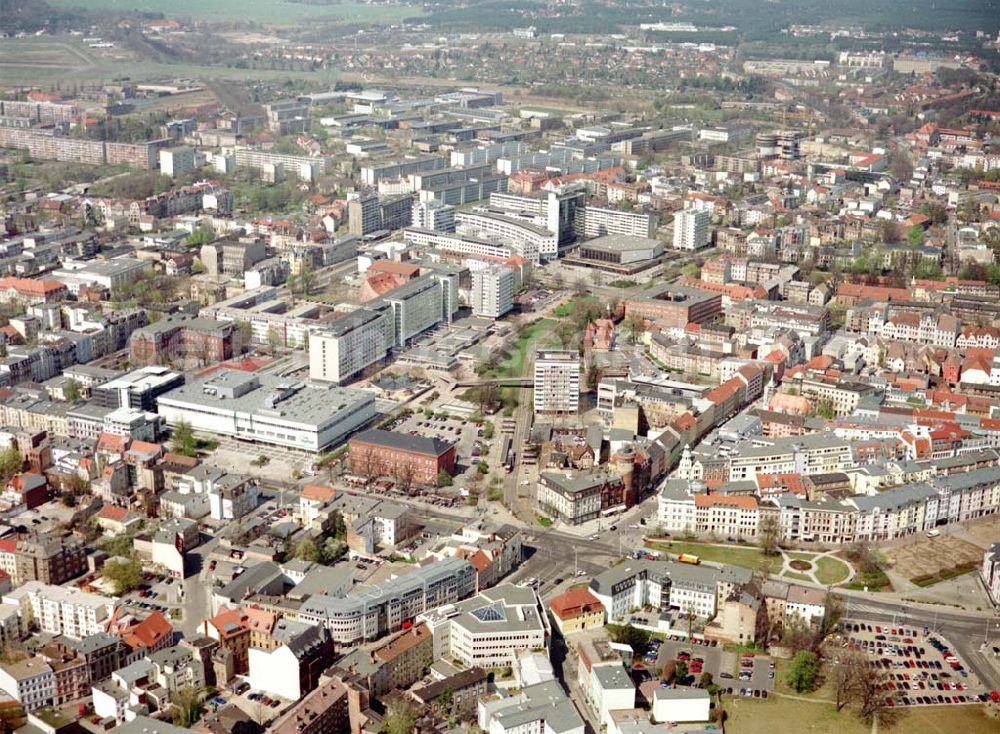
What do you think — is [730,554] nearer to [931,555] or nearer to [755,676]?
[931,555]

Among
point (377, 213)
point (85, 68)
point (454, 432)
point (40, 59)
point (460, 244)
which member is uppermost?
point (40, 59)

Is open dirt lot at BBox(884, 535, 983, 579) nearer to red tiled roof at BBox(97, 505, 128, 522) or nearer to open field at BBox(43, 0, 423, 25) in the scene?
red tiled roof at BBox(97, 505, 128, 522)

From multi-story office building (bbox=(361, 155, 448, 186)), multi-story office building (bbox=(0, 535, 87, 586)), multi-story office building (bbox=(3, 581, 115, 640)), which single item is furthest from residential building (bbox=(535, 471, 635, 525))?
multi-story office building (bbox=(361, 155, 448, 186))

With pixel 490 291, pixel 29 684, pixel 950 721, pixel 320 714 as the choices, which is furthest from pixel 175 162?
pixel 950 721

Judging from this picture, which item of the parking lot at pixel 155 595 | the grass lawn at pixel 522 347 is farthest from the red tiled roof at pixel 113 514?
the grass lawn at pixel 522 347

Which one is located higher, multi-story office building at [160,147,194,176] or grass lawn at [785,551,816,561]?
multi-story office building at [160,147,194,176]

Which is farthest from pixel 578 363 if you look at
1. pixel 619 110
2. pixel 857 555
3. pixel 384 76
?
pixel 384 76

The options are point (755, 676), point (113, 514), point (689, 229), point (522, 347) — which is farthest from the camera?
point (689, 229)

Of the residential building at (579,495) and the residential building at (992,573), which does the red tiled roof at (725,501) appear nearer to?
Answer: the residential building at (579,495)
